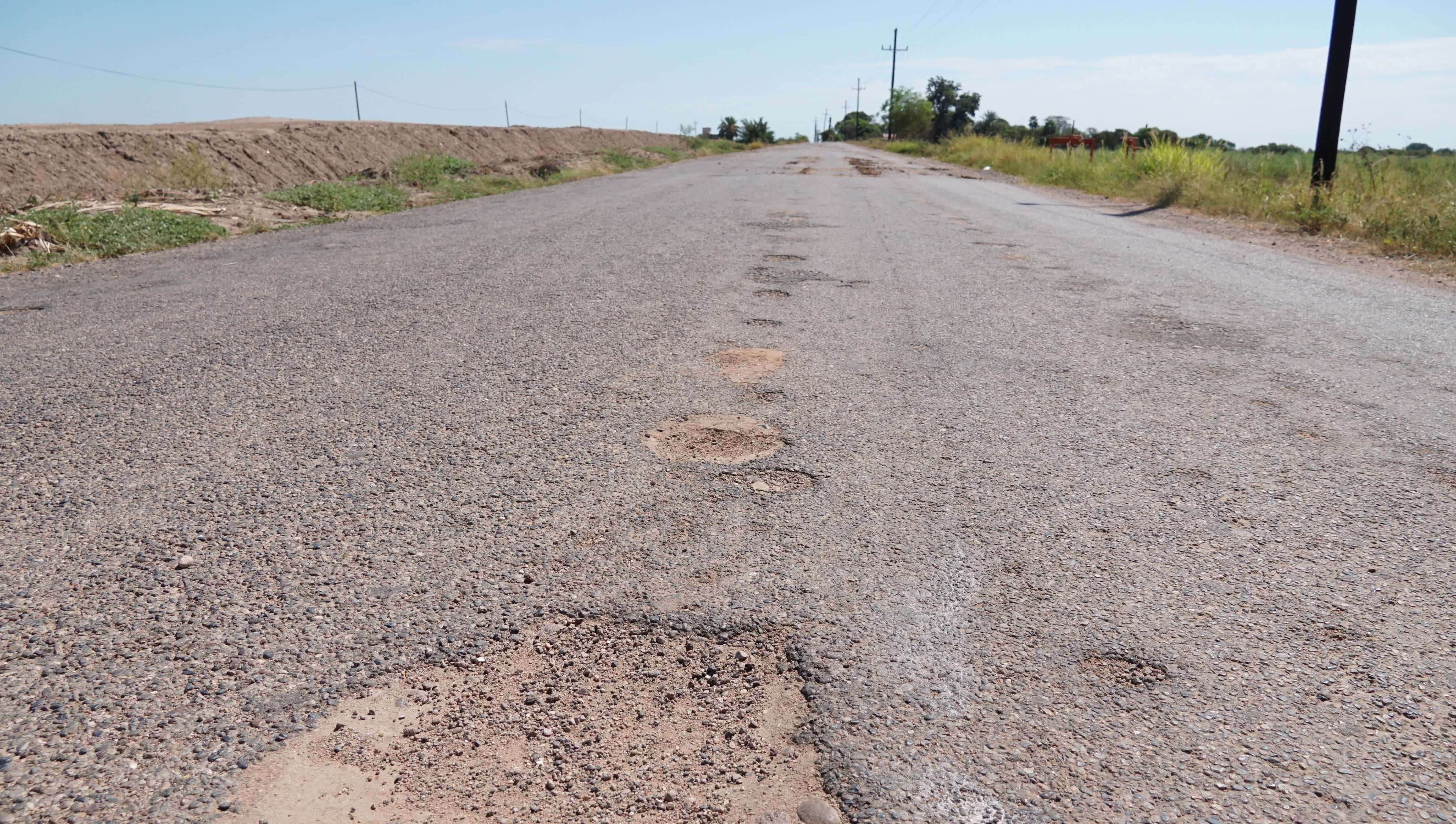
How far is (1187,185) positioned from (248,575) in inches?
631

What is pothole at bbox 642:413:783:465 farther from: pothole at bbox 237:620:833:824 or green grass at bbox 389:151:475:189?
green grass at bbox 389:151:475:189

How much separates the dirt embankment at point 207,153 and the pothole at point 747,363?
1050 centimetres

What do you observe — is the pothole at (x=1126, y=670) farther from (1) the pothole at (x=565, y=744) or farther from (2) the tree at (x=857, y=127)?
(2) the tree at (x=857, y=127)

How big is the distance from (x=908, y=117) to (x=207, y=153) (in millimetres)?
70759

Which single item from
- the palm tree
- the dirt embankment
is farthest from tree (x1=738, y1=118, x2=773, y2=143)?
the dirt embankment

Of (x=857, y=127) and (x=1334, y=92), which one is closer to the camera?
(x=1334, y=92)

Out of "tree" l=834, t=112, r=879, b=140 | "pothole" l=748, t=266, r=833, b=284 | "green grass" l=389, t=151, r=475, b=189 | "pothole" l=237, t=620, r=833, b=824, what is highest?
"tree" l=834, t=112, r=879, b=140

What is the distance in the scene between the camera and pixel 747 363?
4.25 meters

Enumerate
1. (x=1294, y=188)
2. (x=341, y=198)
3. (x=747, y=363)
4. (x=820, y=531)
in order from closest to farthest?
(x=820, y=531)
(x=747, y=363)
(x=341, y=198)
(x=1294, y=188)

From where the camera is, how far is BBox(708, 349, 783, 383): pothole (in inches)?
159

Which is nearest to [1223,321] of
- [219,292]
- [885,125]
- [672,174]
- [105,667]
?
[105,667]

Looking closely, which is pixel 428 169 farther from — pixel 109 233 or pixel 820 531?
pixel 820 531

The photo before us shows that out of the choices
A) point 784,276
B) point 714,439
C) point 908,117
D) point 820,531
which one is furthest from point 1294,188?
point 908,117

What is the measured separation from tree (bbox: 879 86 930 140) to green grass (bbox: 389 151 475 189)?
62.6 metres
